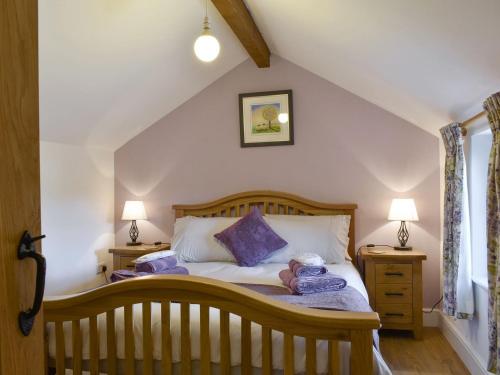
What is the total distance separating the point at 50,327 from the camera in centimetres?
173

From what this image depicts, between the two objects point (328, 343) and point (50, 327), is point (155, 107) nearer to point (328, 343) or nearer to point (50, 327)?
point (50, 327)

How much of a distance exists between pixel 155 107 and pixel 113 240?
1.58m

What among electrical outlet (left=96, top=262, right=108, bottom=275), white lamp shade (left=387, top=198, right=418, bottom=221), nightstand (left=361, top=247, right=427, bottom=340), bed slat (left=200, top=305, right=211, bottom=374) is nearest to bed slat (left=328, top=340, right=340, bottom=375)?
bed slat (left=200, top=305, right=211, bottom=374)

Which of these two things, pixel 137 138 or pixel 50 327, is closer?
pixel 50 327

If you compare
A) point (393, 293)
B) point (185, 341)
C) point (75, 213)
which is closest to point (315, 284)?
point (185, 341)

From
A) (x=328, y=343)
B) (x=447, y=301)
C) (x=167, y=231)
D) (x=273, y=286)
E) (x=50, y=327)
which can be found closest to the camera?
(x=328, y=343)

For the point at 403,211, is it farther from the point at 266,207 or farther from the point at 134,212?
the point at 134,212

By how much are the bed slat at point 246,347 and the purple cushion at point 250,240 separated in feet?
5.08

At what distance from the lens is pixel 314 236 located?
3.18 meters

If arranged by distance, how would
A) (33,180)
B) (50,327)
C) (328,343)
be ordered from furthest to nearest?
1. (50,327)
2. (328,343)
3. (33,180)

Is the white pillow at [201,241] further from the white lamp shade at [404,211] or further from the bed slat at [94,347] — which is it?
the bed slat at [94,347]

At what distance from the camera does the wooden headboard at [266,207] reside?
354cm

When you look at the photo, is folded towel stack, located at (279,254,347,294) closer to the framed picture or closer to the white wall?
the framed picture

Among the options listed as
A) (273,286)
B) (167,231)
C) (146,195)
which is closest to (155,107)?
(146,195)
